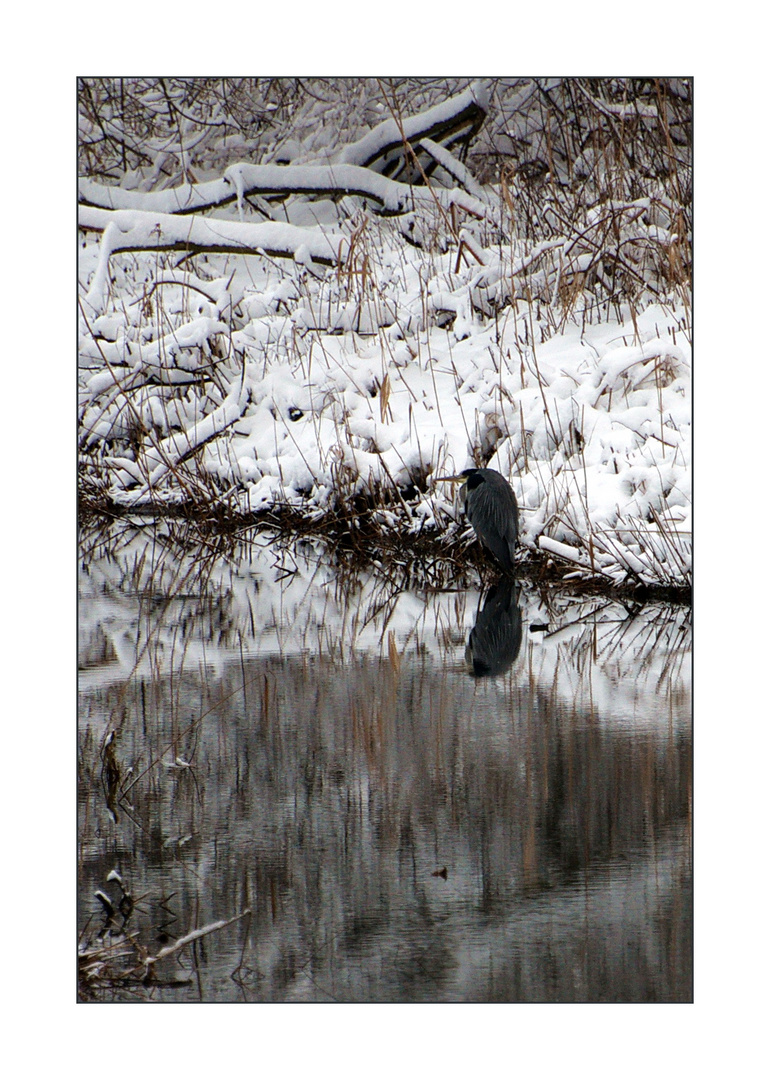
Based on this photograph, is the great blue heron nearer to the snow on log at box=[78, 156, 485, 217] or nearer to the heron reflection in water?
the heron reflection in water

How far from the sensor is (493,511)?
2.51m

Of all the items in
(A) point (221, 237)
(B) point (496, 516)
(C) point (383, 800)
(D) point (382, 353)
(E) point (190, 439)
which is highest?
(A) point (221, 237)

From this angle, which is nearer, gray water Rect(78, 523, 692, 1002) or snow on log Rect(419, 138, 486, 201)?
gray water Rect(78, 523, 692, 1002)

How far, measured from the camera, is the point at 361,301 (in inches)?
101

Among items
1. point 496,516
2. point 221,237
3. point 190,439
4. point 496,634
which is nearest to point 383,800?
point 496,634

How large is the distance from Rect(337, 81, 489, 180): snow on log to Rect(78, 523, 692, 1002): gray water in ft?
3.20

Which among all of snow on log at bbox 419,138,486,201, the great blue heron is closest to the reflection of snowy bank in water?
the great blue heron

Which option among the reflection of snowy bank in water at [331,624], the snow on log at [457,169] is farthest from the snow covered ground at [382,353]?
the reflection of snowy bank in water at [331,624]

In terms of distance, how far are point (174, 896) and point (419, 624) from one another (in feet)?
3.01

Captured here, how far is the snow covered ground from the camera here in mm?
2338

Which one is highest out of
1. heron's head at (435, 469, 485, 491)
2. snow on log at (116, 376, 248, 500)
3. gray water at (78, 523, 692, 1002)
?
snow on log at (116, 376, 248, 500)

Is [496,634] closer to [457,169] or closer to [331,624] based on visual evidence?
[331,624]

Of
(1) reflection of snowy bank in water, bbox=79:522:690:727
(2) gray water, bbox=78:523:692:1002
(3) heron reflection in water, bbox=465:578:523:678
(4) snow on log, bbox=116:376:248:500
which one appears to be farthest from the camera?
(4) snow on log, bbox=116:376:248:500

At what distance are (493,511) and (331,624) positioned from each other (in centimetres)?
46
